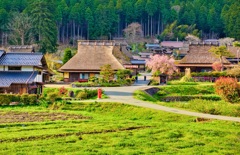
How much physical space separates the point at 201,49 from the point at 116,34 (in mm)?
45929

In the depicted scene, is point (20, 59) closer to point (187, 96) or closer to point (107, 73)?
point (107, 73)

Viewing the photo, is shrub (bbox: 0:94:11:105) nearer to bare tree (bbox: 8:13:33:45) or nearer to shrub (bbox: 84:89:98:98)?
shrub (bbox: 84:89:98:98)

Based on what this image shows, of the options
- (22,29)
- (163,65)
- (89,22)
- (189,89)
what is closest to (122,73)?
(189,89)

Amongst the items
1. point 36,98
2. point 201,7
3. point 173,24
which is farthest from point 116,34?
point 36,98

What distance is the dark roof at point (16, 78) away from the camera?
28.7m

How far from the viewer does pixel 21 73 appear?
30.2 metres

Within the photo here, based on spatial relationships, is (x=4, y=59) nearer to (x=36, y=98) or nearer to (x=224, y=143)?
(x=36, y=98)

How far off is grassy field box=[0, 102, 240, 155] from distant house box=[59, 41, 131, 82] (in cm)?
1789

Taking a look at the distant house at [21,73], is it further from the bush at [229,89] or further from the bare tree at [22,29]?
the bare tree at [22,29]

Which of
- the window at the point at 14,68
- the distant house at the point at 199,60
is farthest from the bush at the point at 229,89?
the distant house at the point at 199,60

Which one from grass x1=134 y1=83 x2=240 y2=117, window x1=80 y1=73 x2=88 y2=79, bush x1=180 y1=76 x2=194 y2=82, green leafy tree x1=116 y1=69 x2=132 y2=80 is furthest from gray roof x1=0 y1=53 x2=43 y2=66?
bush x1=180 y1=76 x2=194 y2=82

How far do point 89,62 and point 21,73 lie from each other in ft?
38.5

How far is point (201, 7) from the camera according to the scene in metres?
96.4

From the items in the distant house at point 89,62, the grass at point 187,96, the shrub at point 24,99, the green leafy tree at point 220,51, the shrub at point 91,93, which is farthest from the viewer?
the green leafy tree at point 220,51
